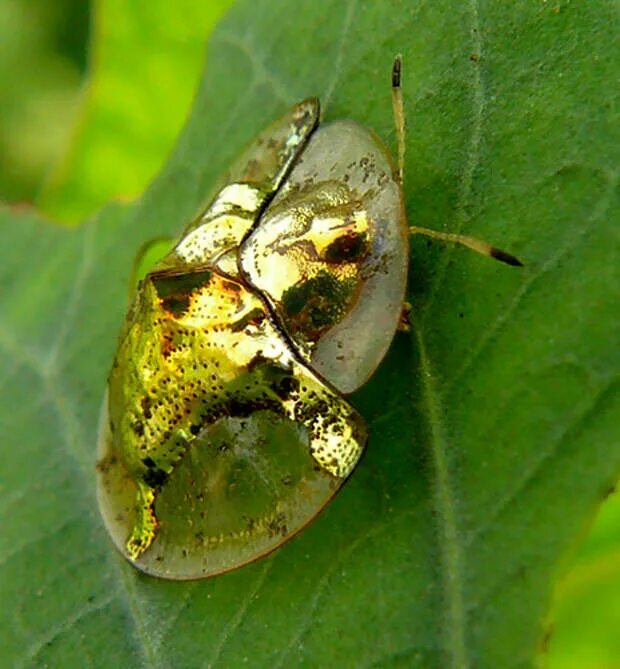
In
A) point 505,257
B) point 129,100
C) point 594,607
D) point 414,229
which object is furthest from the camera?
point 129,100

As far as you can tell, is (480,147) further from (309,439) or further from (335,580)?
(335,580)

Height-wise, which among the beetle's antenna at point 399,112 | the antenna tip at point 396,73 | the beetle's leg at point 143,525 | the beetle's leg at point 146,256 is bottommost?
the beetle's leg at point 143,525

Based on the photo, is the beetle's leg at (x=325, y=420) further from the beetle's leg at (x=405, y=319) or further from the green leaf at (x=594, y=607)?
the green leaf at (x=594, y=607)

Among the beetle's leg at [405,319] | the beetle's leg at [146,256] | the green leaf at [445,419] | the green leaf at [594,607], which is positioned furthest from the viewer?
the beetle's leg at [146,256]

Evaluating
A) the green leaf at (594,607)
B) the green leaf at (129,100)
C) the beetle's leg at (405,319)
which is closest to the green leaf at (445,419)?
the beetle's leg at (405,319)

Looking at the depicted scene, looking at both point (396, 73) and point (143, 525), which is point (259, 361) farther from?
point (396, 73)

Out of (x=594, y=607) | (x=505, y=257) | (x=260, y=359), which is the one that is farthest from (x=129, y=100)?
(x=594, y=607)

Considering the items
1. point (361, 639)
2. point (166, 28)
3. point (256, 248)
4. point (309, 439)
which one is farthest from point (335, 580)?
point (166, 28)
